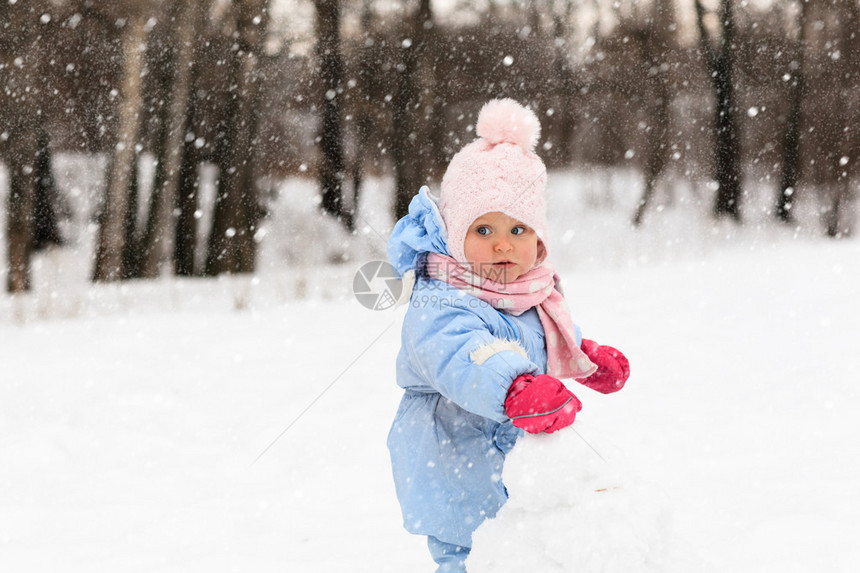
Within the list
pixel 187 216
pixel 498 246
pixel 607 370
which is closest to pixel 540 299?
pixel 498 246

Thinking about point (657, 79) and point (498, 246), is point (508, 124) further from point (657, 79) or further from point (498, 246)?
point (657, 79)

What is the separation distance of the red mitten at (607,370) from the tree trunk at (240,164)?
6.33 metres

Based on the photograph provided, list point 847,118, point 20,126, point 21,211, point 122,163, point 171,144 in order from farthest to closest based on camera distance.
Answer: point 847,118 < point 171,144 < point 122,163 < point 21,211 < point 20,126

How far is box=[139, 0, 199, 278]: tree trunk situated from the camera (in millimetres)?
7609

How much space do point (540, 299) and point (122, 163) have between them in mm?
6805

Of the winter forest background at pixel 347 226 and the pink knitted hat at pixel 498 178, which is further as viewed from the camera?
the winter forest background at pixel 347 226

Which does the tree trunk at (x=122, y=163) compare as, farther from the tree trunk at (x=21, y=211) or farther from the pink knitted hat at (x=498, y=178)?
the pink knitted hat at (x=498, y=178)

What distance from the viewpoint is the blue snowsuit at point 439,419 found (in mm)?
1853

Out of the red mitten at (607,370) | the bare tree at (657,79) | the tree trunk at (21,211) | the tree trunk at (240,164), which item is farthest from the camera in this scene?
the bare tree at (657,79)

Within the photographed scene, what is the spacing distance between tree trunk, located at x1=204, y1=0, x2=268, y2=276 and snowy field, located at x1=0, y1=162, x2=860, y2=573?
1.02 ft

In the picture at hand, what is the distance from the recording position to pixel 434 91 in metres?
7.98

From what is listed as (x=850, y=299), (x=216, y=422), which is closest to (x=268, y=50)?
(x=216, y=422)

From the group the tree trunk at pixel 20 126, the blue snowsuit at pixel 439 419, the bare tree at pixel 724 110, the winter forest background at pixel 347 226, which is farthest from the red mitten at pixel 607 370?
the bare tree at pixel 724 110

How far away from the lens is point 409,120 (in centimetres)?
797
